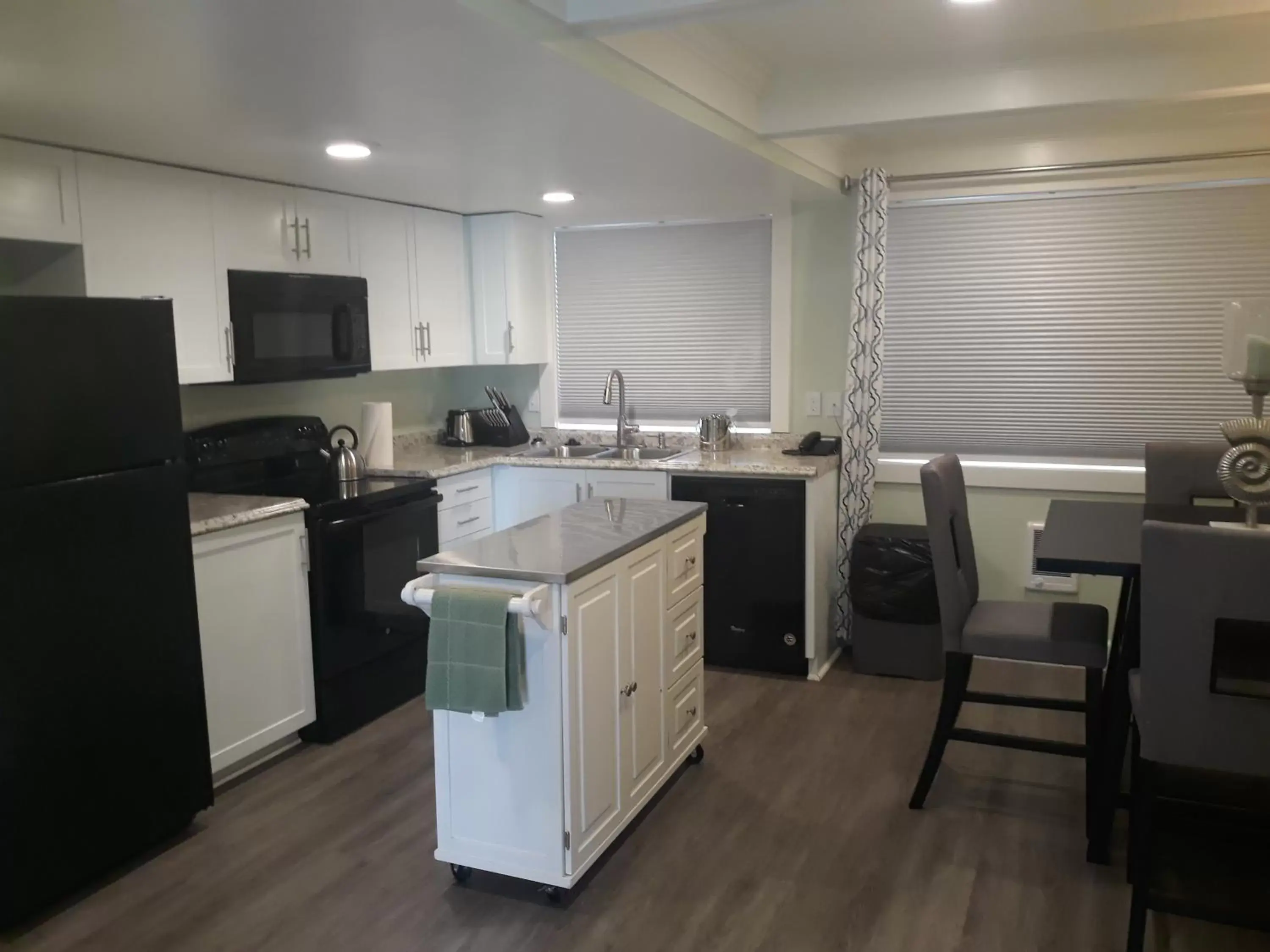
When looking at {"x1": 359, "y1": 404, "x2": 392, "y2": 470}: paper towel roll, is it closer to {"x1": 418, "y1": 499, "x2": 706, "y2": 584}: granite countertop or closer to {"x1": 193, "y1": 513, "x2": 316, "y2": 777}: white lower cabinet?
{"x1": 193, "y1": 513, "x2": 316, "y2": 777}: white lower cabinet

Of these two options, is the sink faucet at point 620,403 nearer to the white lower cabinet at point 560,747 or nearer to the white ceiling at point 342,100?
the white ceiling at point 342,100

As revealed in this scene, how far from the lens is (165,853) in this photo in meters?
2.80

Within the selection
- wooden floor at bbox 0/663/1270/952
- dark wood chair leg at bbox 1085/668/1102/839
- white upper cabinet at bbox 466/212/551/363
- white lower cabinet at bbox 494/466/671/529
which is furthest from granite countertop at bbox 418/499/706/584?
white upper cabinet at bbox 466/212/551/363

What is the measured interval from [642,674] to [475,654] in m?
0.62

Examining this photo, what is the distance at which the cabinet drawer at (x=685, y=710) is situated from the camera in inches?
120

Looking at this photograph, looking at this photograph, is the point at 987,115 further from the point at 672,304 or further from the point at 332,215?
the point at 332,215

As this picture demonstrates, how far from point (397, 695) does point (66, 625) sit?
1.57 m

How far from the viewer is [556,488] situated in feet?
14.7

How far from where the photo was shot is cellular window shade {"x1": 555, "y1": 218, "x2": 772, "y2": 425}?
4746 mm

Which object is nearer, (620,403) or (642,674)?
(642,674)

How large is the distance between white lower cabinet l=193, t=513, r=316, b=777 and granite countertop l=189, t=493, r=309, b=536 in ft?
0.09

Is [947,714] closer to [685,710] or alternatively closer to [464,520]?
[685,710]

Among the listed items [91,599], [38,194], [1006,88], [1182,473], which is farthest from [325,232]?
[1182,473]

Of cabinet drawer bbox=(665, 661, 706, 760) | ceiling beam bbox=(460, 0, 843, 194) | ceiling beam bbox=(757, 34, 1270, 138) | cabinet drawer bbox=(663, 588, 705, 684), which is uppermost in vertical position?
ceiling beam bbox=(757, 34, 1270, 138)
